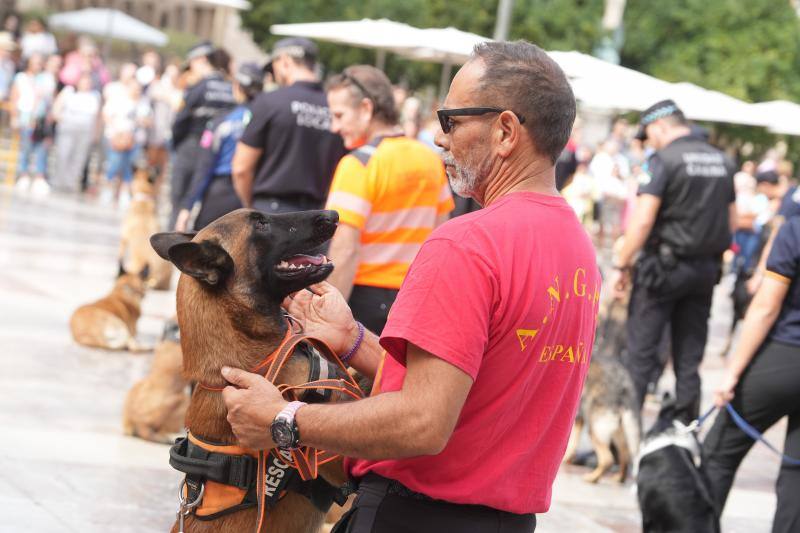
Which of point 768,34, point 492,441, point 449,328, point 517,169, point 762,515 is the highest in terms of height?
point 768,34

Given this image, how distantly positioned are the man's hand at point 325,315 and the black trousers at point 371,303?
255 centimetres

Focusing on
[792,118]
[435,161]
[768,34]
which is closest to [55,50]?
[792,118]

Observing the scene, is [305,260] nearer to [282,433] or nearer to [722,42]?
[282,433]

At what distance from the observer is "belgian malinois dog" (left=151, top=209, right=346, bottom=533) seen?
10.5 ft

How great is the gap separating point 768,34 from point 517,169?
133 ft

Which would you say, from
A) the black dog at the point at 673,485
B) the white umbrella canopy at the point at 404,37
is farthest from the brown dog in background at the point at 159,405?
the white umbrella canopy at the point at 404,37

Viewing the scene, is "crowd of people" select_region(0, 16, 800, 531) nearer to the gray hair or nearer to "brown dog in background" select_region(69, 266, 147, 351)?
the gray hair

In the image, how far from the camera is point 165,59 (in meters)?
41.7

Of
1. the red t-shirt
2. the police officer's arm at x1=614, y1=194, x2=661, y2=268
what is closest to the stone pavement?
the police officer's arm at x1=614, y1=194, x2=661, y2=268

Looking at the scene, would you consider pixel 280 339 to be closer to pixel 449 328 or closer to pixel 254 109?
pixel 449 328

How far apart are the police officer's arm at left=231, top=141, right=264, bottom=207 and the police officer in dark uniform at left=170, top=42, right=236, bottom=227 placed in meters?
2.92

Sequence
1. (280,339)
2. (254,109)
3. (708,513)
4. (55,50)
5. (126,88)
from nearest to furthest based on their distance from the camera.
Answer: (280,339), (708,513), (254,109), (126,88), (55,50)

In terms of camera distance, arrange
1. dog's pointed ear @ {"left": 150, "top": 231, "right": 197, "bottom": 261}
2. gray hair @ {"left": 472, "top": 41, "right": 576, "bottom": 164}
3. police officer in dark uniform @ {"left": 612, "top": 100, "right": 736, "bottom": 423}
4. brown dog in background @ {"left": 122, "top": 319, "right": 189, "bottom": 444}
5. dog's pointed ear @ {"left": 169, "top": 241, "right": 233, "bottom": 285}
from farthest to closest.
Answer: police officer in dark uniform @ {"left": 612, "top": 100, "right": 736, "bottom": 423}
brown dog in background @ {"left": 122, "top": 319, "right": 189, "bottom": 444}
dog's pointed ear @ {"left": 150, "top": 231, "right": 197, "bottom": 261}
dog's pointed ear @ {"left": 169, "top": 241, "right": 233, "bottom": 285}
gray hair @ {"left": 472, "top": 41, "right": 576, "bottom": 164}

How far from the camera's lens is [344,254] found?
5926 millimetres
